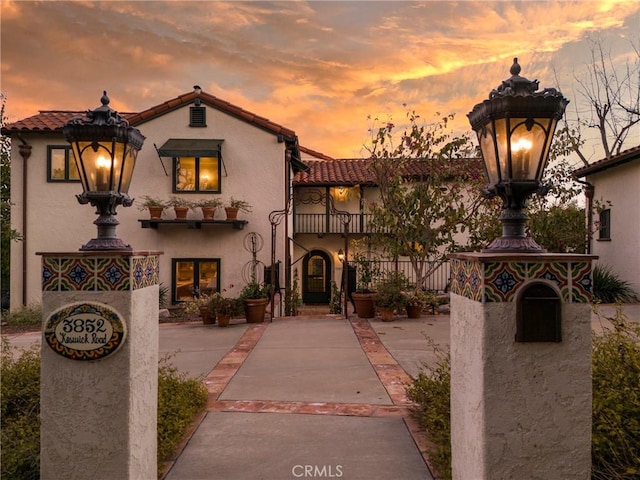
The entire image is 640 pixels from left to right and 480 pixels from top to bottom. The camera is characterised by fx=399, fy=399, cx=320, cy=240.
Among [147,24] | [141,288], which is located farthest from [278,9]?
[141,288]

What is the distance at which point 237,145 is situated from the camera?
12461 millimetres

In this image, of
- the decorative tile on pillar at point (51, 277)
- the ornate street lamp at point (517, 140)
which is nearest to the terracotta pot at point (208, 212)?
the decorative tile on pillar at point (51, 277)

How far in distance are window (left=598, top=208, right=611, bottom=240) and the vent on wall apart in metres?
13.4

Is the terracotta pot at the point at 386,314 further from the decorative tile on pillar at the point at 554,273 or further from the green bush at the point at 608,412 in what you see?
the decorative tile on pillar at the point at 554,273

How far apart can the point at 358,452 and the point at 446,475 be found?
72 cm

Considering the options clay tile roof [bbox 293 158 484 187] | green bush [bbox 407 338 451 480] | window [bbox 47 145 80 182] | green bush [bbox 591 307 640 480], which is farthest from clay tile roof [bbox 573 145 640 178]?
window [bbox 47 145 80 182]

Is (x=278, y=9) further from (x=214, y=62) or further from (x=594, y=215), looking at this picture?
(x=594, y=215)

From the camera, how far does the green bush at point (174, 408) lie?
10.3 ft

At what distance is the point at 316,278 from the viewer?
18.0m

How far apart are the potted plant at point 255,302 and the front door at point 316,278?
8029 millimetres

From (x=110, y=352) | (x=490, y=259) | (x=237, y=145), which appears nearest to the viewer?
(x=490, y=259)

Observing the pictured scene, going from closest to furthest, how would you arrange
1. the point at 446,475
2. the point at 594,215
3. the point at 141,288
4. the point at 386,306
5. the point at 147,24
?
the point at 141,288
the point at 446,475
the point at 147,24
the point at 386,306
the point at 594,215

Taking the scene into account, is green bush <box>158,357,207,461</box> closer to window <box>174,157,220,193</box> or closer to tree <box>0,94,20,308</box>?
window <box>174,157,220,193</box>

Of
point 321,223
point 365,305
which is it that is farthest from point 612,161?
point 321,223
